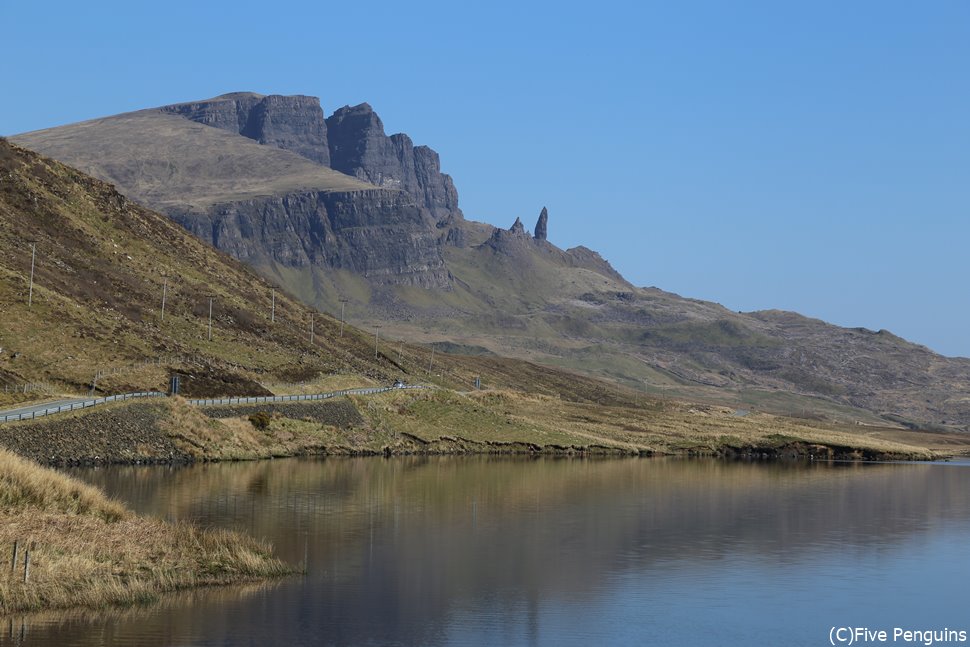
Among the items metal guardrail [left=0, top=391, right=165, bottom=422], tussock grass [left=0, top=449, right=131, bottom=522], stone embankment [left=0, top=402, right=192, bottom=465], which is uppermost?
metal guardrail [left=0, top=391, right=165, bottom=422]

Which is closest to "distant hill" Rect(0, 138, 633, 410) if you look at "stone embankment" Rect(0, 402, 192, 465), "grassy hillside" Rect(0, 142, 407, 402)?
"grassy hillside" Rect(0, 142, 407, 402)

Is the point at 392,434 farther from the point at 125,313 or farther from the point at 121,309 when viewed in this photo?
the point at 121,309

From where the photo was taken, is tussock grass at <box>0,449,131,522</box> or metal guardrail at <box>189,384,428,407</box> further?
metal guardrail at <box>189,384,428,407</box>

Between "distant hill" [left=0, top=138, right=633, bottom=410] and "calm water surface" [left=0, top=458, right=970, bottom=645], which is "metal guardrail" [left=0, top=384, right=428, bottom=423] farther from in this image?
"calm water surface" [left=0, top=458, right=970, bottom=645]

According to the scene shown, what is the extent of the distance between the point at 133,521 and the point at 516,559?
1746cm

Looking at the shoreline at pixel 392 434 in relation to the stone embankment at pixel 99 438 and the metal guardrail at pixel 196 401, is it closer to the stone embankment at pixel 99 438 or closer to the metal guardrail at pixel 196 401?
the stone embankment at pixel 99 438

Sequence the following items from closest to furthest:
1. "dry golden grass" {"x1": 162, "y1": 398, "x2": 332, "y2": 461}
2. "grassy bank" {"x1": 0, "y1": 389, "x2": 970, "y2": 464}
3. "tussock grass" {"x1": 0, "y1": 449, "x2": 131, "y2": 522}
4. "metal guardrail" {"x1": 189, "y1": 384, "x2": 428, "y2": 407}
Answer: "tussock grass" {"x1": 0, "y1": 449, "x2": 131, "y2": 522}
"grassy bank" {"x1": 0, "y1": 389, "x2": 970, "y2": 464}
"dry golden grass" {"x1": 162, "y1": 398, "x2": 332, "y2": 461}
"metal guardrail" {"x1": 189, "y1": 384, "x2": 428, "y2": 407}

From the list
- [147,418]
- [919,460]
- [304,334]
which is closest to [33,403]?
[147,418]

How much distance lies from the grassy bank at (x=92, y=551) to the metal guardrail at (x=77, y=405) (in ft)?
124

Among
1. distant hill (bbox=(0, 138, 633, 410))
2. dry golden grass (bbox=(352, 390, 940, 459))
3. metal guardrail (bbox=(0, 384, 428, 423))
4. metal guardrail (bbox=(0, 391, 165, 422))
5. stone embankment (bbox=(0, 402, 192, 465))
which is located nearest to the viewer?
stone embankment (bbox=(0, 402, 192, 465))

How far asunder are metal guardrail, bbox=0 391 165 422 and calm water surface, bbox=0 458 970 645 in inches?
354

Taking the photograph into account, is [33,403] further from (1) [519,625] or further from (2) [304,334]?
(2) [304,334]

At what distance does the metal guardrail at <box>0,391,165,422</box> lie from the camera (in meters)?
86.8

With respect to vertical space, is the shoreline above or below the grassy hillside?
below
